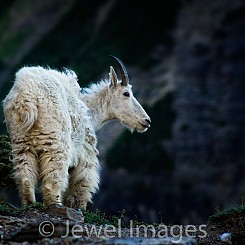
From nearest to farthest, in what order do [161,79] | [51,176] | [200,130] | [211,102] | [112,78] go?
[51,176], [112,78], [200,130], [211,102], [161,79]

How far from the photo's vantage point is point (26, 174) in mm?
7941

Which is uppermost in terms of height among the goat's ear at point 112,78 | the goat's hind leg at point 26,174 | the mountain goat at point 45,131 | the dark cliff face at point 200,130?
the dark cliff face at point 200,130

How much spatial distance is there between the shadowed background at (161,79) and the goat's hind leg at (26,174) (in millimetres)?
13085

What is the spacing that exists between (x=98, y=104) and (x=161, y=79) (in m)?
21.9

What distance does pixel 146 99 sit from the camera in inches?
1187

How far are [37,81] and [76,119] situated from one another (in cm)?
91

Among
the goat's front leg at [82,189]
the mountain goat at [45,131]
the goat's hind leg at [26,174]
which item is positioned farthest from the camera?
the goat's front leg at [82,189]

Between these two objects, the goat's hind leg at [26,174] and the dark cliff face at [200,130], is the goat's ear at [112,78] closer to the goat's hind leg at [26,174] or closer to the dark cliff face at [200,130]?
the goat's hind leg at [26,174]

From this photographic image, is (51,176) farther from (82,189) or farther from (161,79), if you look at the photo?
(161,79)

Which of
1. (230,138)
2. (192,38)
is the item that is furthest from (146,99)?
(192,38)

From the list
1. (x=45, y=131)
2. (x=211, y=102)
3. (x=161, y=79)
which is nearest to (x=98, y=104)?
(x=45, y=131)

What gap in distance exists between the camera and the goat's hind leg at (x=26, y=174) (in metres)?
7.93

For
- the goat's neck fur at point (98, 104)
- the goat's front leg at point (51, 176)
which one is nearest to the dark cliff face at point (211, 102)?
the goat's neck fur at point (98, 104)

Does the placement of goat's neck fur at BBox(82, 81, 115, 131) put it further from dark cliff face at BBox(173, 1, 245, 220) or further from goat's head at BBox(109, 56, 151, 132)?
dark cliff face at BBox(173, 1, 245, 220)
